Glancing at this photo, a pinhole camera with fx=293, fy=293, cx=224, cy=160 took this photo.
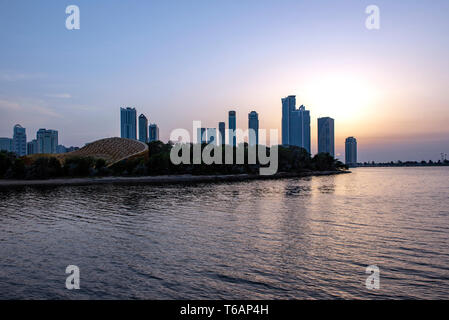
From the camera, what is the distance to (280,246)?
14672 mm

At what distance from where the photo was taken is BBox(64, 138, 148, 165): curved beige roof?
328ft

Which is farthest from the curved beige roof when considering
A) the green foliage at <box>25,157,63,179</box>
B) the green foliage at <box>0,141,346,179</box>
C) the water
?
the water

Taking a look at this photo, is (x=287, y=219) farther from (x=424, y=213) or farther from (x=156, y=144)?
(x=156, y=144)

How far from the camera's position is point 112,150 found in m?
105

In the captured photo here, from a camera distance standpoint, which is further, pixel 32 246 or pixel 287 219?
pixel 287 219

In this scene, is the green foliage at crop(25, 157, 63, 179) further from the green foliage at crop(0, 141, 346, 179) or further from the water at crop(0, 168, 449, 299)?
the water at crop(0, 168, 449, 299)

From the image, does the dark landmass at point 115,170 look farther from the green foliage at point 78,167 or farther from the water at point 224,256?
the water at point 224,256

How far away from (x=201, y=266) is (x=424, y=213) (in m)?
22.0

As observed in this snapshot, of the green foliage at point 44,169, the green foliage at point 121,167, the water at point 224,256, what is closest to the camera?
the water at point 224,256

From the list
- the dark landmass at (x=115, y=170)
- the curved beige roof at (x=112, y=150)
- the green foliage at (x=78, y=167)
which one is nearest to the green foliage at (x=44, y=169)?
the dark landmass at (x=115, y=170)

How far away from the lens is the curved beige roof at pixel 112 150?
328 feet

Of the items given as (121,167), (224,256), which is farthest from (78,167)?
(224,256)
